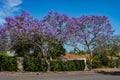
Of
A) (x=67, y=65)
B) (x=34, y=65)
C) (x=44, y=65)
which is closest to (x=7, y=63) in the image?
(x=34, y=65)

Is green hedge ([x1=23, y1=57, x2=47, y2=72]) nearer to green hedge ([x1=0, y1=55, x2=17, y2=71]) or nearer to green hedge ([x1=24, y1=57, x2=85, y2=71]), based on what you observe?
green hedge ([x1=24, y1=57, x2=85, y2=71])

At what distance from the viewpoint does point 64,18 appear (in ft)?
103

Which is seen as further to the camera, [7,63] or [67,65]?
[67,65]

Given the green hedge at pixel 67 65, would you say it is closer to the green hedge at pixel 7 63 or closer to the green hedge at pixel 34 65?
the green hedge at pixel 34 65

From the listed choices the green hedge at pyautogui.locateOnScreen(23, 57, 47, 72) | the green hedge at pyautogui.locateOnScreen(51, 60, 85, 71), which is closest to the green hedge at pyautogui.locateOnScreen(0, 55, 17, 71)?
the green hedge at pyautogui.locateOnScreen(23, 57, 47, 72)

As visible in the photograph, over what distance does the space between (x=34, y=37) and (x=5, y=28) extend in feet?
11.1

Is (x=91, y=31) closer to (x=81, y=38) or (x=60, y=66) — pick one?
(x=81, y=38)

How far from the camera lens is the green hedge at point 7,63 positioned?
1283 inches

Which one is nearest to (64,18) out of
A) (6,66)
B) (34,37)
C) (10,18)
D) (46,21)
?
(46,21)

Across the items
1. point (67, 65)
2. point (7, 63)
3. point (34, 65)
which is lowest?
point (67, 65)

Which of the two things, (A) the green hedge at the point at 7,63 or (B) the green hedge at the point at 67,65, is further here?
(B) the green hedge at the point at 67,65

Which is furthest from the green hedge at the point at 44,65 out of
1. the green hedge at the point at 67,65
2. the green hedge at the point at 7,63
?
the green hedge at the point at 7,63

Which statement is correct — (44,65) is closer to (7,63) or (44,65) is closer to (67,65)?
(67,65)

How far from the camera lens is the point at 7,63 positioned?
32.6 meters
